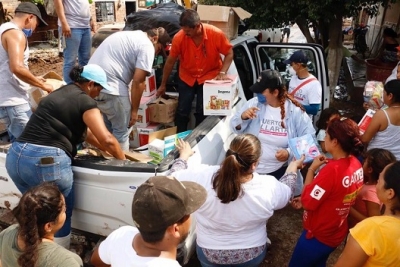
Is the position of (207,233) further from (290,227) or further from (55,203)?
(290,227)

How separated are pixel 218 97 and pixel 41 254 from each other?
2227 mm

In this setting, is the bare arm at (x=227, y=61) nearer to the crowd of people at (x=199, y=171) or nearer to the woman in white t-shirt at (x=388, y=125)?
the crowd of people at (x=199, y=171)

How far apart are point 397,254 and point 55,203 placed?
1.74 m

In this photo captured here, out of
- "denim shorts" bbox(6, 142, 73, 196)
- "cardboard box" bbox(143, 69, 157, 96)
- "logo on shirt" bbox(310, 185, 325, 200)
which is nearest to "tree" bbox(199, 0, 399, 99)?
"cardboard box" bbox(143, 69, 157, 96)

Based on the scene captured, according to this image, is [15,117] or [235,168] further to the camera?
[15,117]

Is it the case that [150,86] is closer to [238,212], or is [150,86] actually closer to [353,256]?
[238,212]

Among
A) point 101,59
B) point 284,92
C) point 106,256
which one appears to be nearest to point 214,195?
point 106,256

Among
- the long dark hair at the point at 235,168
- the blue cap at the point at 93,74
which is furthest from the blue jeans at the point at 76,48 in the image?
the long dark hair at the point at 235,168

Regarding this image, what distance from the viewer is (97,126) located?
271cm

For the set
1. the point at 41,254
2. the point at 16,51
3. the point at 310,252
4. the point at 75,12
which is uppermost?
the point at 75,12

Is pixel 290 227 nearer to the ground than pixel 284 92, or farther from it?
nearer to the ground

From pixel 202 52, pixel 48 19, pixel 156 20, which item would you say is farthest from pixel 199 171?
pixel 48 19

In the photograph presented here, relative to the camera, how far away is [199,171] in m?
2.41

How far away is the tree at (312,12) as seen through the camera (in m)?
6.34
